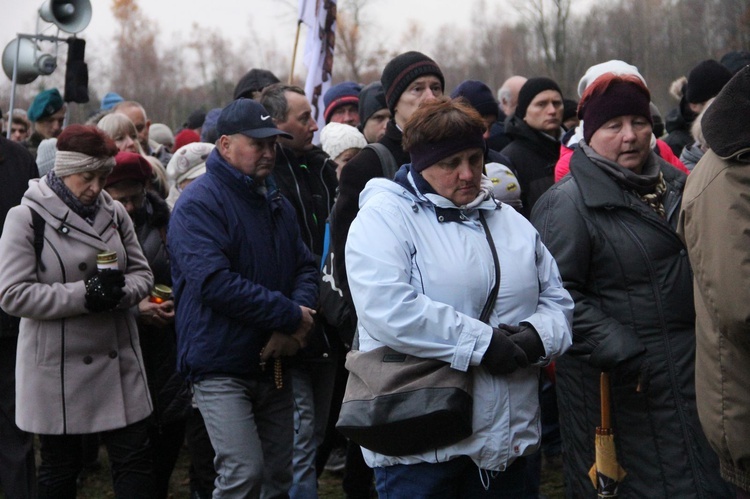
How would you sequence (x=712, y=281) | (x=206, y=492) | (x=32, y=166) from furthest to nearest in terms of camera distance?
(x=32, y=166)
(x=206, y=492)
(x=712, y=281)

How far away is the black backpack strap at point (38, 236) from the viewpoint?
4762 millimetres

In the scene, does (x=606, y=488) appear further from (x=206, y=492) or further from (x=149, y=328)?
(x=149, y=328)

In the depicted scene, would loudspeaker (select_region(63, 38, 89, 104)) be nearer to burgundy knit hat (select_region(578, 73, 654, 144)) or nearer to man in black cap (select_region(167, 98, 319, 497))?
man in black cap (select_region(167, 98, 319, 497))

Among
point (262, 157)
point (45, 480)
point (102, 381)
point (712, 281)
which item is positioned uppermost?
point (262, 157)

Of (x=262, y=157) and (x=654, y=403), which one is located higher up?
(x=262, y=157)

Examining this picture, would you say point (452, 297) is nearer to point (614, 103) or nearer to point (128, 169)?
point (614, 103)

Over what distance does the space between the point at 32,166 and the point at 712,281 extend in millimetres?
4434

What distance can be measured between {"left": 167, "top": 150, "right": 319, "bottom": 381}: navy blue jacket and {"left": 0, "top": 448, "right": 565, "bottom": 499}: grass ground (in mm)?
1949

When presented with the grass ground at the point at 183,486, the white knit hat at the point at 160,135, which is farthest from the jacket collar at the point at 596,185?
the white knit hat at the point at 160,135

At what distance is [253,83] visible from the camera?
24.2ft

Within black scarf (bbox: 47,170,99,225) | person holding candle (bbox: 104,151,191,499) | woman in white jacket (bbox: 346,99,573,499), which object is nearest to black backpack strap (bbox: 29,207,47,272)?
black scarf (bbox: 47,170,99,225)

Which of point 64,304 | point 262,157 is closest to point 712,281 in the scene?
point 262,157

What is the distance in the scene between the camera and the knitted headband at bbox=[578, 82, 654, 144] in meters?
4.24

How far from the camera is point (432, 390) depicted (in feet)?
10.6
